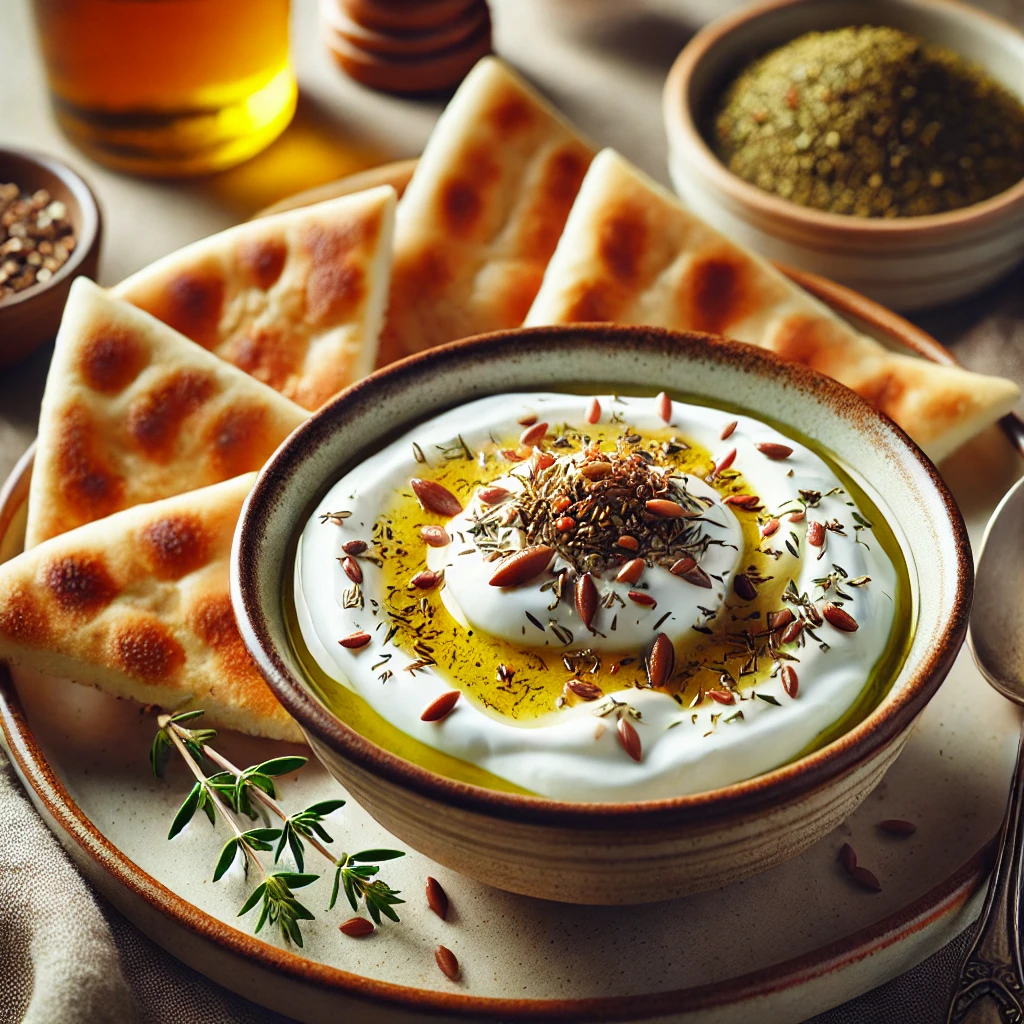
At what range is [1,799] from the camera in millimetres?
2709

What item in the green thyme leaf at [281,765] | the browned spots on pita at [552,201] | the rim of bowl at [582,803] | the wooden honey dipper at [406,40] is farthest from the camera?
the wooden honey dipper at [406,40]

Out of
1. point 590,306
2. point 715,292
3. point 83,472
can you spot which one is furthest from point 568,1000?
point 715,292

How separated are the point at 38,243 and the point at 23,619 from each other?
183 centimetres

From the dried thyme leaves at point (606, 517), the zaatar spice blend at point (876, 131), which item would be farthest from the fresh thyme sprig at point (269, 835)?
the zaatar spice blend at point (876, 131)

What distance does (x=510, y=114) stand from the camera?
3.91m

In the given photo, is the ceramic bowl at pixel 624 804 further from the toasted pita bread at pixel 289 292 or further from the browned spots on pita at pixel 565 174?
the browned spots on pita at pixel 565 174

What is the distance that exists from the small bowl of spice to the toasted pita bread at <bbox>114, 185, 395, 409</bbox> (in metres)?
0.49

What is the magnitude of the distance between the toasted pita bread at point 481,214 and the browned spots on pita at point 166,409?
0.61 m

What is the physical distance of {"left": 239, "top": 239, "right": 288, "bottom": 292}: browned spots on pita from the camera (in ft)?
11.8

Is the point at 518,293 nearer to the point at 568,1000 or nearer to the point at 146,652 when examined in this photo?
the point at 146,652

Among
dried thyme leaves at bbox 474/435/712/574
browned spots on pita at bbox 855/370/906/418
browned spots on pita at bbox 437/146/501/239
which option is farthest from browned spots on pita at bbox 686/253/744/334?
dried thyme leaves at bbox 474/435/712/574

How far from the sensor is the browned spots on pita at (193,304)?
3.55 meters

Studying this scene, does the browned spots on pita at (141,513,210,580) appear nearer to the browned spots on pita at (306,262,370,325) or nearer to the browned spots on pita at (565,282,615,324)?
the browned spots on pita at (306,262,370,325)

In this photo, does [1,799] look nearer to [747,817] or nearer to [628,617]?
[628,617]
